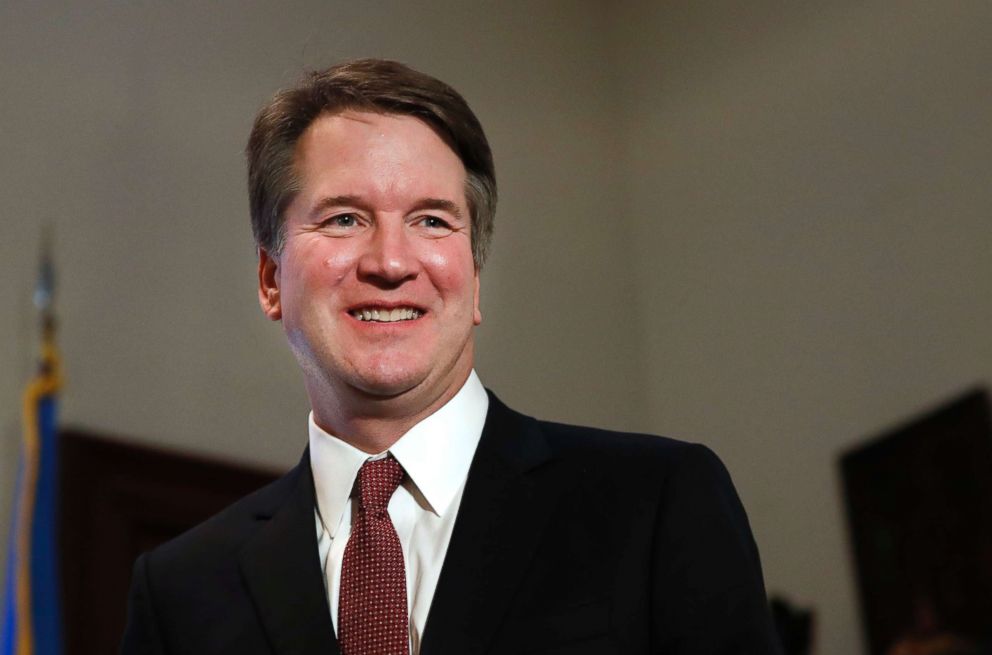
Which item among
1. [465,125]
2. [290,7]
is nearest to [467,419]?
[465,125]

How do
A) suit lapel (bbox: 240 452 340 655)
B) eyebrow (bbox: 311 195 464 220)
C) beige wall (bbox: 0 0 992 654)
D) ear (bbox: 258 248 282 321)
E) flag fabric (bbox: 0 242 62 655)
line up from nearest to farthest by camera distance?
suit lapel (bbox: 240 452 340 655) → eyebrow (bbox: 311 195 464 220) → ear (bbox: 258 248 282 321) → flag fabric (bbox: 0 242 62 655) → beige wall (bbox: 0 0 992 654)

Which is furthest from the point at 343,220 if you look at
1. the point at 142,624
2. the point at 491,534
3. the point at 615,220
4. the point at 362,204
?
the point at 615,220

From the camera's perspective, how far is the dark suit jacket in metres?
1.39

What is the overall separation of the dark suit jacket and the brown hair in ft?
0.84

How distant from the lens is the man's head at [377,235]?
1.56 m

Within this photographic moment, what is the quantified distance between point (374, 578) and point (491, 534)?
128 mm

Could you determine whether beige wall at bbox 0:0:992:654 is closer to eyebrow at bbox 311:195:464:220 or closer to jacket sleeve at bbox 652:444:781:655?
eyebrow at bbox 311:195:464:220

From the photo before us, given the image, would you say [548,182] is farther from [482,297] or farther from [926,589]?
[926,589]

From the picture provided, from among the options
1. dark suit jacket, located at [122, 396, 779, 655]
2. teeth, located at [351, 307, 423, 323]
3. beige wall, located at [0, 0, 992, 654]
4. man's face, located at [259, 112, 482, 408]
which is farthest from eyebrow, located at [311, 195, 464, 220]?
beige wall, located at [0, 0, 992, 654]

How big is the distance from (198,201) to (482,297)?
128cm

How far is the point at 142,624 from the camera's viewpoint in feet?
5.41

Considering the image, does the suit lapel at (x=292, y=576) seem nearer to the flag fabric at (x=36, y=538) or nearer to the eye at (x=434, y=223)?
the eye at (x=434, y=223)

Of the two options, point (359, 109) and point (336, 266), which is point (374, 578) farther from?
point (359, 109)

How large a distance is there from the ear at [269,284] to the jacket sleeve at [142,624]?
12.8 inches
